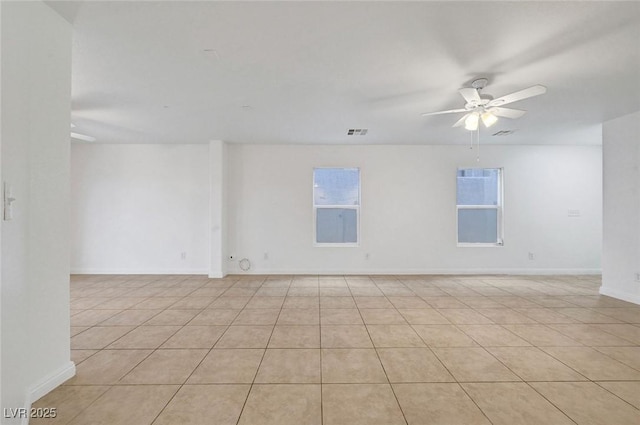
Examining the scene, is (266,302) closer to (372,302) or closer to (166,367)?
(372,302)

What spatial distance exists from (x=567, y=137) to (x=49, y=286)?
723 cm

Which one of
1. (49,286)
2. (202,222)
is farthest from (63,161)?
(202,222)

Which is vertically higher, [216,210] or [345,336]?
[216,210]

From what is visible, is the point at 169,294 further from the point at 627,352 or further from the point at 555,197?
the point at 555,197

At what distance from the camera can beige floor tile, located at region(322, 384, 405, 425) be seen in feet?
5.38

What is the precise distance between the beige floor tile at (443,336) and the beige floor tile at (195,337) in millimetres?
1987

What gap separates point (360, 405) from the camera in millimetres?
1769

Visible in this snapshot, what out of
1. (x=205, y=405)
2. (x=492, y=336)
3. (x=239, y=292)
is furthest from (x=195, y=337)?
(x=492, y=336)

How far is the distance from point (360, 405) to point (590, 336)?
8.55 feet

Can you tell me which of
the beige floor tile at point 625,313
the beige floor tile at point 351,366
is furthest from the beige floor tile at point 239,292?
the beige floor tile at point 625,313

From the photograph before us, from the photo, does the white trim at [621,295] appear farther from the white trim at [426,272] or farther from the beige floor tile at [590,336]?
the beige floor tile at [590,336]

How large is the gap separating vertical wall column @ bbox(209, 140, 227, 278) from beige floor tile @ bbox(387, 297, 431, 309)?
10.5 ft

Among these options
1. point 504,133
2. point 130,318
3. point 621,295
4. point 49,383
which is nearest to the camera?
point 49,383

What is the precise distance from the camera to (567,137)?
17.0ft
